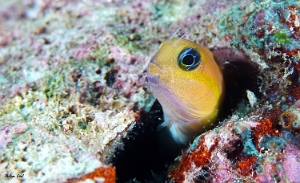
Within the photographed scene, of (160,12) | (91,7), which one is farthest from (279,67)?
(91,7)

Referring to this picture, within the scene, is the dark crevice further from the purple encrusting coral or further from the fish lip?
the fish lip

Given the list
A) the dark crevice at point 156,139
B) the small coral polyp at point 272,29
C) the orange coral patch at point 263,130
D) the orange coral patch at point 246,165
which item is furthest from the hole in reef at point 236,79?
the orange coral patch at point 246,165

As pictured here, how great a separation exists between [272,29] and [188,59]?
850 millimetres

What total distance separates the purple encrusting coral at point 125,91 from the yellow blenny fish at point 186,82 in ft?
1.02

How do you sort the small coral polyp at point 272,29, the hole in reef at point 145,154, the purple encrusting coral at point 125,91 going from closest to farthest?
1. the purple encrusting coral at point 125,91
2. the small coral polyp at point 272,29
3. the hole in reef at point 145,154

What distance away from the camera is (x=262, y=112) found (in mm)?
2279

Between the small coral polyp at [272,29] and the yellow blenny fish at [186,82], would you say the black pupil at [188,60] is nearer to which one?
the yellow blenny fish at [186,82]

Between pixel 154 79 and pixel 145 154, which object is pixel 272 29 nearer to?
pixel 154 79

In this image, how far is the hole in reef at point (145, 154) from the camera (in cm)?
288

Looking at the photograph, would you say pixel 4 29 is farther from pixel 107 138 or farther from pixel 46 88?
pixel 107 138

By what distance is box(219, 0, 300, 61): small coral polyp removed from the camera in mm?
2369

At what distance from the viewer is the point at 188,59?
241 centimetres

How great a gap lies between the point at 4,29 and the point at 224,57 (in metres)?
4.22

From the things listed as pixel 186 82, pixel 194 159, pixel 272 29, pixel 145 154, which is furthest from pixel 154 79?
pixel 145 154
